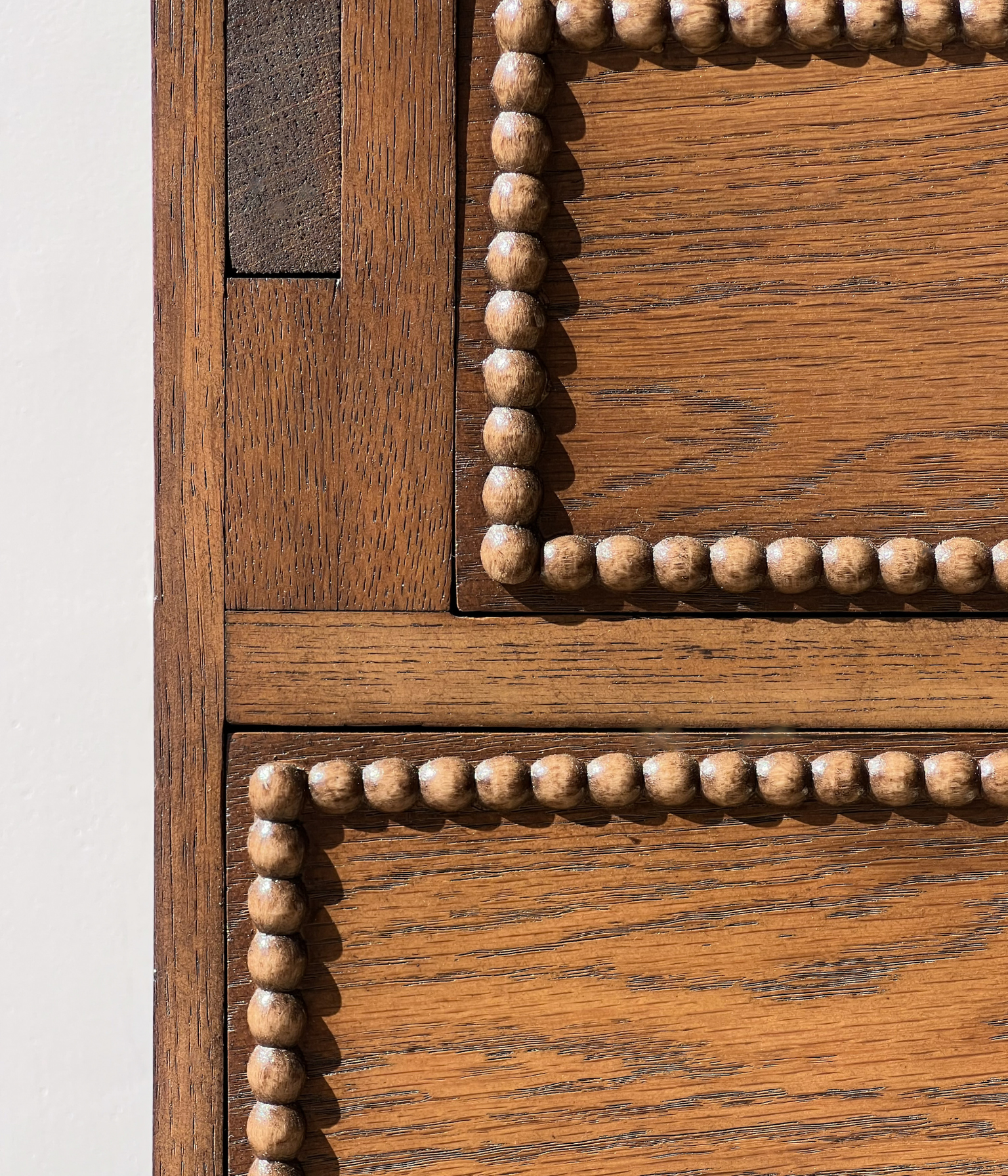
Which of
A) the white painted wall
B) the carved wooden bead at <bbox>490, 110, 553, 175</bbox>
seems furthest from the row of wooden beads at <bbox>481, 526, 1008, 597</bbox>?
the white painted wall

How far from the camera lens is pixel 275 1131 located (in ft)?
0.99

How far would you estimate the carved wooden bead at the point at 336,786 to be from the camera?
304 millimetres

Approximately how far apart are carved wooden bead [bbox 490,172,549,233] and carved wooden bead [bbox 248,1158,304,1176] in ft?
0.92

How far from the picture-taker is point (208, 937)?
0.31 m

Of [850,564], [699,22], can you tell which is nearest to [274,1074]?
[850,564]

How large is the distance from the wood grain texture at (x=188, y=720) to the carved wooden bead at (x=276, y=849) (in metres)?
0.01

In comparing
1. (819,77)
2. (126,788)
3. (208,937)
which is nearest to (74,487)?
(126,788)

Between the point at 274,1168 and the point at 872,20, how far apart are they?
1.22 ft

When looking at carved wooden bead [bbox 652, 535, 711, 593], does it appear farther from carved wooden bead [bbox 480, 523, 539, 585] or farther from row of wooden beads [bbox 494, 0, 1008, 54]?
row of wooden beads [bbox 494, 0, 1008, 54]

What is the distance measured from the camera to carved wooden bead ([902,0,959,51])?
30cm

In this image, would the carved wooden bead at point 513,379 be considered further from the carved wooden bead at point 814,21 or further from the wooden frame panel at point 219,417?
the carved wooden bead at point 814,21

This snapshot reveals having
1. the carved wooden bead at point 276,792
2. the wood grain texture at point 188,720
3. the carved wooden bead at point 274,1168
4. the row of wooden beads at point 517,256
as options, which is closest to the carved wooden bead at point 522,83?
the row of wooden beads at point 517,256

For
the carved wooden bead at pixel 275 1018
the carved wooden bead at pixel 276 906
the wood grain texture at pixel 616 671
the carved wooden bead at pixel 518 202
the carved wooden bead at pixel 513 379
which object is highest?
the carved wooden bead at pixel 518 202

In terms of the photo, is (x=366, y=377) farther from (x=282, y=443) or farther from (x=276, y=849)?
(x=276, y=849)
